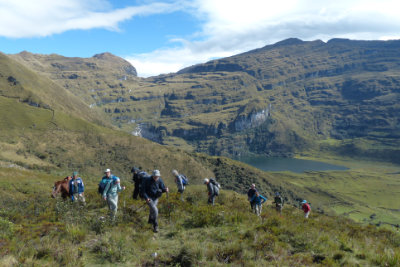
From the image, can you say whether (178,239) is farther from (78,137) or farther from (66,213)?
(78,137)

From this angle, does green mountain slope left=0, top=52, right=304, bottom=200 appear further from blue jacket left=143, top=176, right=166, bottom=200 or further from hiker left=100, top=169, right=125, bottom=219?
blue jacket left=143, top=176, right=166, bottom=200

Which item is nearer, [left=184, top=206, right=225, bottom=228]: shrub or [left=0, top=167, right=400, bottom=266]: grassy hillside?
[left=0, top=167, right=400, bottom=266]: grassy hillside

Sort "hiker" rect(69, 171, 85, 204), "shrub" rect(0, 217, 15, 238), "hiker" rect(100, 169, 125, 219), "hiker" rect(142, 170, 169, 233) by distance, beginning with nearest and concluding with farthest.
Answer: "shrub" rect(0, 217, 15, 238)
"hiker" rect(142, 170, 169, 233)
"hiker" rect(100, 169, 125, 219)
"hiker" rect(69, 171, 85, 204)

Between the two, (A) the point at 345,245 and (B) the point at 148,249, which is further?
(A) the point at 345,245

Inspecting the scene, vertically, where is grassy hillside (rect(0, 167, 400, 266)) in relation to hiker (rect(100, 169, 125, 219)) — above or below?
below

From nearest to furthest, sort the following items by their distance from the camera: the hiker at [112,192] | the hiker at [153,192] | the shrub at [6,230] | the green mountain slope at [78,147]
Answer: the shrub at [6,230]
the hiker at [153,192]
the hiker at [112,192]
the green mountain slope at [78,147]

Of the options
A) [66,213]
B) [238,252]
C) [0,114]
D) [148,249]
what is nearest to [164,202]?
[66,213]

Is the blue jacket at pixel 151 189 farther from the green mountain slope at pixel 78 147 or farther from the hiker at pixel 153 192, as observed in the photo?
the green mountain slope at pixel 78 147

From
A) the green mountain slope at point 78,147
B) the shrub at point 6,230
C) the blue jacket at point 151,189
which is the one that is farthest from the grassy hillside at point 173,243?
the green mountain slope at point 78,147

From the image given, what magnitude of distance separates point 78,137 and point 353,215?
17209 centimetres

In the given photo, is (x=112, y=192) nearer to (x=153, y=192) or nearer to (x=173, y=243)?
(x=153, y=192)

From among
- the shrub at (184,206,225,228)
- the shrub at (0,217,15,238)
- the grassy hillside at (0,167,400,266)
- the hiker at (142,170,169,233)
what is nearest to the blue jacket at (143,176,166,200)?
the hiker at (142,170,169,233)

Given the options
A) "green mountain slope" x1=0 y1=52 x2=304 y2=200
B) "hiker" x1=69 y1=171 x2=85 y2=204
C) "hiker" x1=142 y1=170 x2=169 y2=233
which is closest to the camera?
"hiker" x1=142 y1=170 x2=169 y2=233

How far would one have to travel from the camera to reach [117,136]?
153625mm
